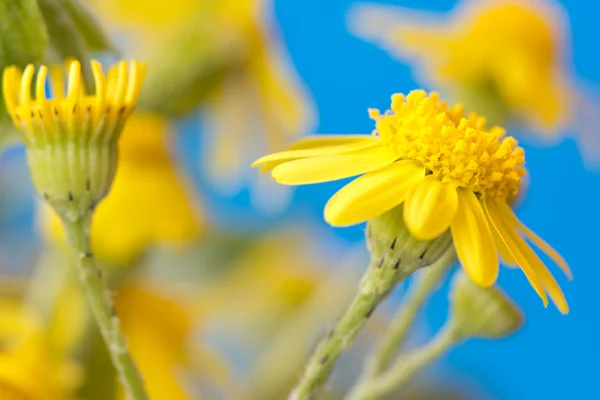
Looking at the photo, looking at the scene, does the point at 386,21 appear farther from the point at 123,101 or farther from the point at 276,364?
the point at 123,101

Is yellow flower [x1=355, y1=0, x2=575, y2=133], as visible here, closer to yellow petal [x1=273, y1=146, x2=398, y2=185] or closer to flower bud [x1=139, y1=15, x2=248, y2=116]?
flower bud [x1=139, y1=15, x2=248, y2=116]

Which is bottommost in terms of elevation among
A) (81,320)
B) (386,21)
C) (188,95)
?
(81,320)

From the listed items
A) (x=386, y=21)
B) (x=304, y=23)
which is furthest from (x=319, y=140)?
(x=304, y=23)

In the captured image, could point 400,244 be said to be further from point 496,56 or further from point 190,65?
point 496,56

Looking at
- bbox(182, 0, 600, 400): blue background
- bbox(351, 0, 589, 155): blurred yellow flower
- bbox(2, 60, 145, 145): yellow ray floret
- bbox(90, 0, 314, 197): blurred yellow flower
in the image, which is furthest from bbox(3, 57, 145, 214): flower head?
bbox(182, 0, 600, 400): blue background

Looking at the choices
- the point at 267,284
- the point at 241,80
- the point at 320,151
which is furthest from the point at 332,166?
the point at 267,284
